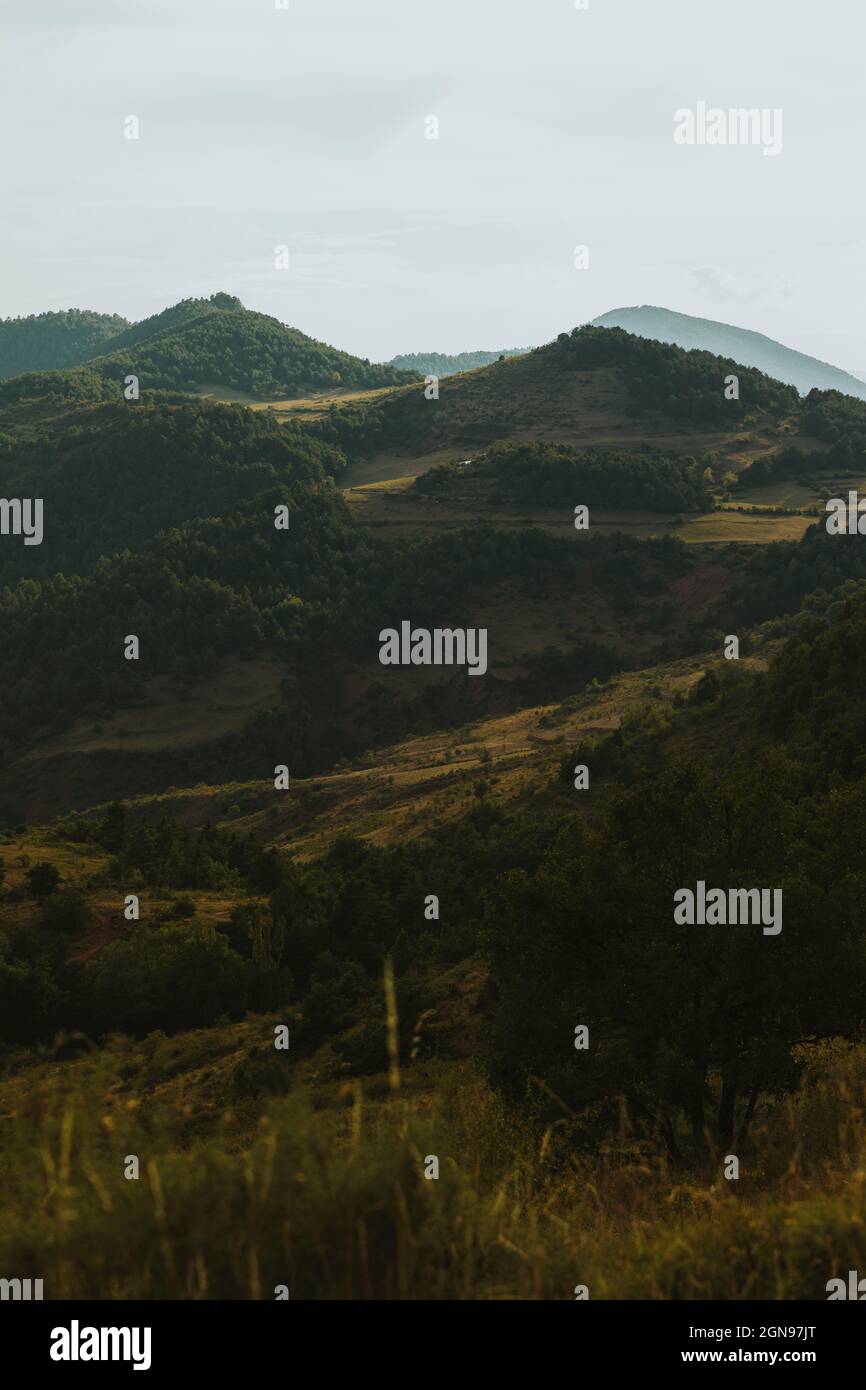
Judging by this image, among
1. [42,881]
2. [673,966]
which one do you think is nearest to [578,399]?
[42,881]

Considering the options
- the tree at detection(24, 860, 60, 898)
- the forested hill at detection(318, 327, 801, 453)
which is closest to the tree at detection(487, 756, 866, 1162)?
the tree at detection(24, 860, 60, 898)

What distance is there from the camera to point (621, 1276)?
Answer: 18.7 feet

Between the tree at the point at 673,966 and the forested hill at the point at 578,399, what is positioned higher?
the forested hill at the point at 578,399

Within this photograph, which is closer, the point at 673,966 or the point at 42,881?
the point at 673,966

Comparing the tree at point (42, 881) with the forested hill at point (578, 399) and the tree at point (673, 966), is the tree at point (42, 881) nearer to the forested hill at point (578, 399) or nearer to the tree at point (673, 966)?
the tree at point (673, 966)

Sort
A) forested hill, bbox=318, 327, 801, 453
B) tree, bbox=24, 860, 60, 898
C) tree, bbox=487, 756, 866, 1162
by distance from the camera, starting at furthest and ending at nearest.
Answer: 1. forested hill, bbox=318, 327, 801, 453
2. tree, bbox=24, 860, 60, 898
3. tree, bbox=487, 756, 866, 1162

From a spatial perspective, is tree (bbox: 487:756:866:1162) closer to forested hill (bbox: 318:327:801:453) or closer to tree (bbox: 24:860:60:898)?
tree (bbox: 24:860:60:898)

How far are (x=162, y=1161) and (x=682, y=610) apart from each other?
86.7 metres

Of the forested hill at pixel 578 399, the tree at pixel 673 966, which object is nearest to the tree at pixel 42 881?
the tree at pixel 673 966

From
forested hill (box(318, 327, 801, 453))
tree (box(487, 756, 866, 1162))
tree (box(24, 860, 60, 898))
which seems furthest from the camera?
forested hill (box(318, 327, 801, 453))

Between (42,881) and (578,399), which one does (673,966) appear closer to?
(42,881)

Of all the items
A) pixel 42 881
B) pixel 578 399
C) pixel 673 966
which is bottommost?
pixel 673 966

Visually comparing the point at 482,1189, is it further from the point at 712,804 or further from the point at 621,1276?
the point at 712,804

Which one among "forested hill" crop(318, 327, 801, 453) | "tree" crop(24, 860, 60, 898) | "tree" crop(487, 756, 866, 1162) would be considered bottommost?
"tree" crop(487, 756, 866, 1162)
